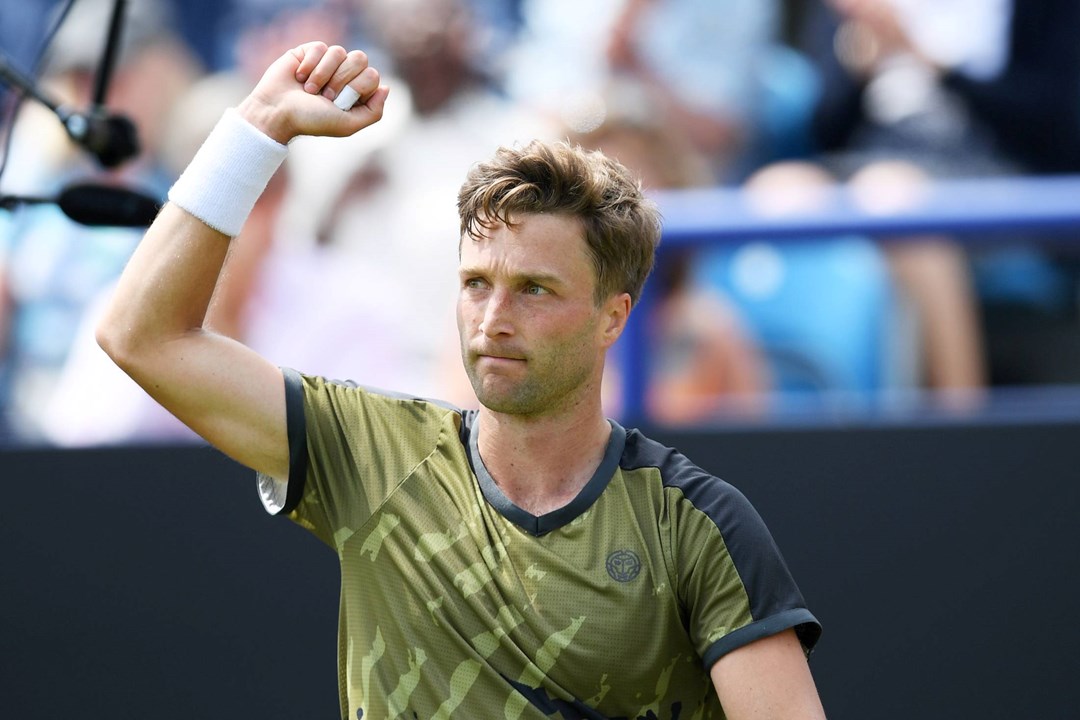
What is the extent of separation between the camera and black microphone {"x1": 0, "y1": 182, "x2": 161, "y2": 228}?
304 cm

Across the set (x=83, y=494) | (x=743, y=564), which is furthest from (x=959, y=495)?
(x=83, y=494)

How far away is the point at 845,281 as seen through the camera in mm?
4691

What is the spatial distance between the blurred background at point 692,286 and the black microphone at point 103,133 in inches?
0.4

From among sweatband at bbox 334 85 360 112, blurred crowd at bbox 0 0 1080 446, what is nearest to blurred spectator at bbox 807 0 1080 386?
blurred crowd at bbox 0 0 1080 446

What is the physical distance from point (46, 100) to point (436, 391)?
5.82ft

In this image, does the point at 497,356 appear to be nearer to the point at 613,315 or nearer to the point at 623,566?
the point at 613,315

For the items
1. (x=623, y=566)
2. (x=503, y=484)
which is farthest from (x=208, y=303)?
(x=623, y=566)

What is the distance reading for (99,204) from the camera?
3047mm

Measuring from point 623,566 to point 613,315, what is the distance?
0.45 meters

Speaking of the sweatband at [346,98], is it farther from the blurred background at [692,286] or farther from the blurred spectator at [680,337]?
the blurred spectator at [680,337]

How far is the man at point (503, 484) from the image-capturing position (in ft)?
7.76

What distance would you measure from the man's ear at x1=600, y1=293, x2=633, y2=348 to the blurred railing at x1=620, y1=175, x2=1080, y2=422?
978 mm

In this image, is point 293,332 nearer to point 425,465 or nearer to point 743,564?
point 425,465

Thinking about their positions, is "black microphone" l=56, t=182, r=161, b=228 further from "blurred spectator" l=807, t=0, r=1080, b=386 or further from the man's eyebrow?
"blurred spectator" l=807, t=0, r=1080, b=386
